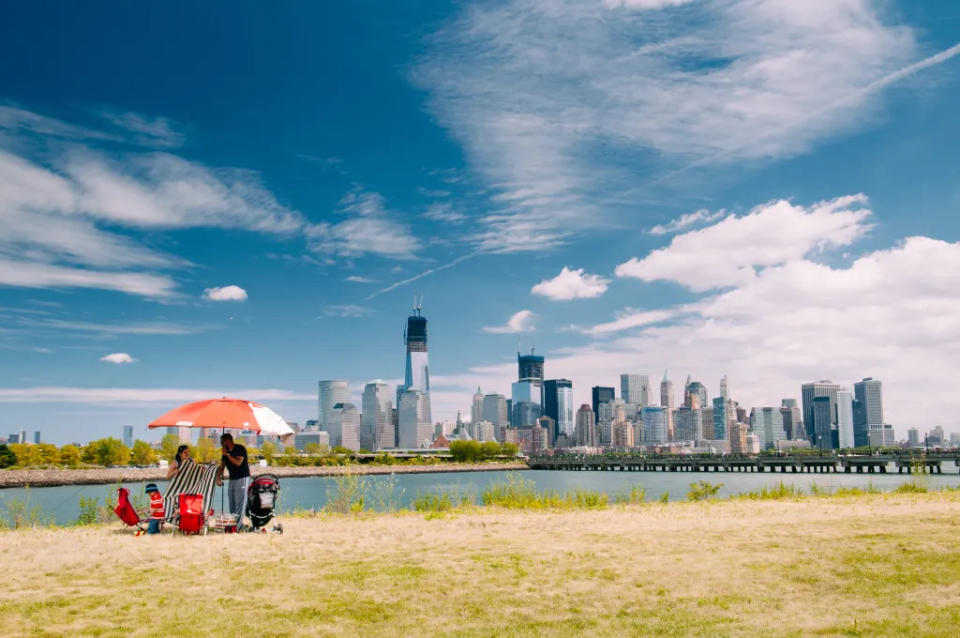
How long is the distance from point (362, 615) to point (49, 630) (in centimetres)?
324

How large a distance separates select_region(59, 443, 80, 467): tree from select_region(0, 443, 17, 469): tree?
7290 millimetres

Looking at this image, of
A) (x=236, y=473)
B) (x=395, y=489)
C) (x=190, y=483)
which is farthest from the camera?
(x=395, y=489)

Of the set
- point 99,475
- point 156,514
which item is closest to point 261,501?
point 156,514

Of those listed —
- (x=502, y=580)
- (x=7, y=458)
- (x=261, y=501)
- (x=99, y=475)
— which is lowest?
(x=99, y=475)

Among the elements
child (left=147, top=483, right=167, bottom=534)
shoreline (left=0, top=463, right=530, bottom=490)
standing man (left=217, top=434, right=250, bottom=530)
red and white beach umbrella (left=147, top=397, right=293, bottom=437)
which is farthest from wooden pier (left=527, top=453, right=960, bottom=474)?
child (left=147, top=483, right=167, bottom=534)

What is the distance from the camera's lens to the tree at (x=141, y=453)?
5468 inches

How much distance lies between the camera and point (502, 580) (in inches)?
397

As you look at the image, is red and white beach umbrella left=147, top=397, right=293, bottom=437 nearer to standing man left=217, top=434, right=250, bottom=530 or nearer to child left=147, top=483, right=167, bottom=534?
standing man left=217, top=434, right=250, bottom=530

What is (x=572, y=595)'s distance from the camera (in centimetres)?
928

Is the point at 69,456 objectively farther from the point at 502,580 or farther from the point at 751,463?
the point at 502,580

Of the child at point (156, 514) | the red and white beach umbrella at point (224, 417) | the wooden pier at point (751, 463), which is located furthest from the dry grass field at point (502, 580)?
the wooden pier at point (751, 463)

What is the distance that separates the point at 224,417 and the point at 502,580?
26.8 feet

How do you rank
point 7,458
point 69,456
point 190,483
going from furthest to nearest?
point 69,456, point 7,458, point 190,483

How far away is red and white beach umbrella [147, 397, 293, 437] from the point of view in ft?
51.4
